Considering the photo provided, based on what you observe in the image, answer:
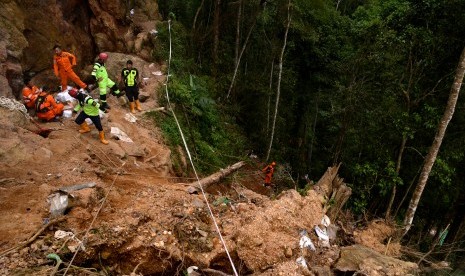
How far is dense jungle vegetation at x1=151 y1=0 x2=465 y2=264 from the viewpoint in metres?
10.0

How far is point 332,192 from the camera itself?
7535 mm

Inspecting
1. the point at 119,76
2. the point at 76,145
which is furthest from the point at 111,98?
the point at 76,145

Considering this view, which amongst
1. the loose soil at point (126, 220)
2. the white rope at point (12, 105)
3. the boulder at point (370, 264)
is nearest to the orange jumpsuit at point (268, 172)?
the loose soil at point (126, 220)

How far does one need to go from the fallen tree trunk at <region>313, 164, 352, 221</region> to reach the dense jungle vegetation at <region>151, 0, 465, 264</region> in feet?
8.61

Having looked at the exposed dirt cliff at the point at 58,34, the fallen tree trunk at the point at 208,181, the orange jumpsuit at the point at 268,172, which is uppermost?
the exposed dirt cliff at the point at 58,34

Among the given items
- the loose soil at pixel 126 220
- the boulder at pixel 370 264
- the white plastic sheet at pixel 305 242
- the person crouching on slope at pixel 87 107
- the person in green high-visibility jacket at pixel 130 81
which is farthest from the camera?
the person in green high-visibility jacket at pixel 130 81

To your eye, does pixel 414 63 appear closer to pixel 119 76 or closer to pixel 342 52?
pixel 342 52

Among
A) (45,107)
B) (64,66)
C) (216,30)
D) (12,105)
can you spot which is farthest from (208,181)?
(216,30)

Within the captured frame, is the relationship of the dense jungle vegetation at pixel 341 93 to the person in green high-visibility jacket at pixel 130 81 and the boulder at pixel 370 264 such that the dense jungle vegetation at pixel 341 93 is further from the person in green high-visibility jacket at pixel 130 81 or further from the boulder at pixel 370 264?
the boulder at pixel 370 264

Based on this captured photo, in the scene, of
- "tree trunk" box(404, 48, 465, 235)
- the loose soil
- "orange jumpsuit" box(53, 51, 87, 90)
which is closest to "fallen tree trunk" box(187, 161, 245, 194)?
the loose soil

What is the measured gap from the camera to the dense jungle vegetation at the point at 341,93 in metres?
10.0

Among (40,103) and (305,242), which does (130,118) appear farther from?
(305,242)

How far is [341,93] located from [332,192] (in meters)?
7.37

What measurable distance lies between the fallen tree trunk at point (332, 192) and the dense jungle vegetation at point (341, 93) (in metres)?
2.63
